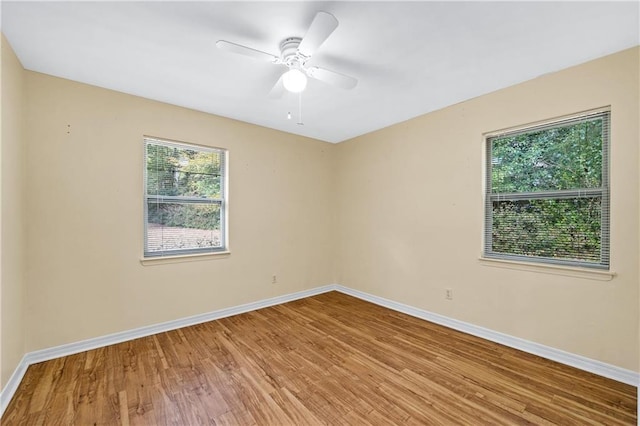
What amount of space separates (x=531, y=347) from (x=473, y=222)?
4.19ft

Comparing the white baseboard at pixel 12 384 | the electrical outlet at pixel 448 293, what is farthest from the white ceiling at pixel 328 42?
the white baseboard at pixel 12 384

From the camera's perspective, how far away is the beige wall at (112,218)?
96.0 inches

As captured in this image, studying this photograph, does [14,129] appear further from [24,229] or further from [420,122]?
[420,122]

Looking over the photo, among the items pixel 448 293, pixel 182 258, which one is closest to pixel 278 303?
pixel 182 258

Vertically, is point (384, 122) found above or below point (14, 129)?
above

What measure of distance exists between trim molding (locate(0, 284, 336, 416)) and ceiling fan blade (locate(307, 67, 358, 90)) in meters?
2.97

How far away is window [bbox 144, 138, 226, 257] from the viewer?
3057mm

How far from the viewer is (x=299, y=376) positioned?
Answer: 7.30 feet

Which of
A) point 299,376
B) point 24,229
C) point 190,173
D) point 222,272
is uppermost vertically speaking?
point 190,173

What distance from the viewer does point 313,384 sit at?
6.97ft

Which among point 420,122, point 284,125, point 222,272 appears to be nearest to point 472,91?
point 420,122

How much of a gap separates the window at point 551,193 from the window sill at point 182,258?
3146 millimetres

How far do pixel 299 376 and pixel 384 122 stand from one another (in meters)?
3.19

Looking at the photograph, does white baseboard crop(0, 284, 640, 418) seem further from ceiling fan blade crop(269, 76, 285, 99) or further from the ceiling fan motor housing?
the ceiling fan motor housing
